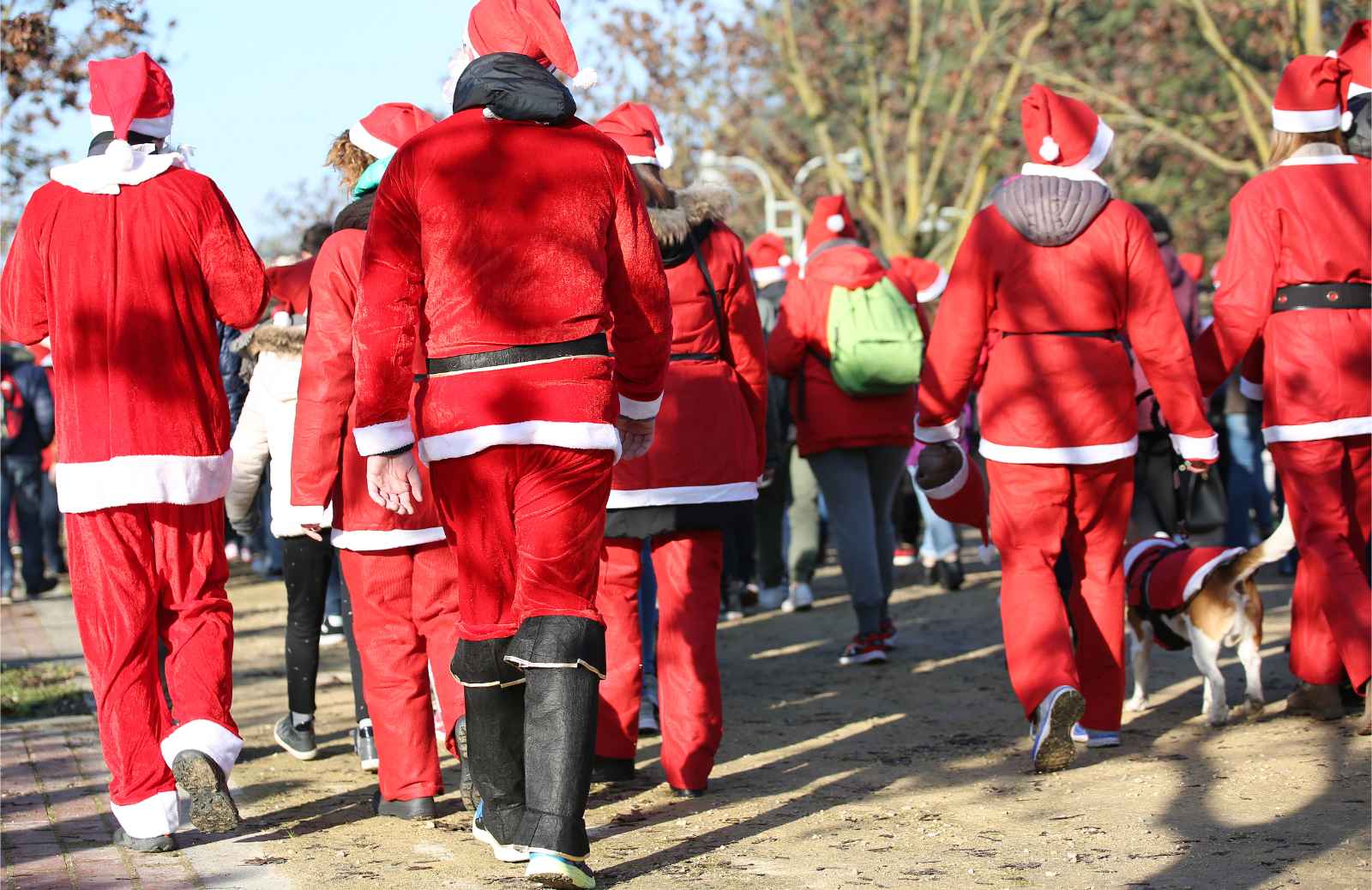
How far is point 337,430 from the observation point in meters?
5.71

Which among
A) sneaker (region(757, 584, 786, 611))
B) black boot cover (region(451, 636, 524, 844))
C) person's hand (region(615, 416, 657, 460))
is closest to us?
black boot cover (region(451, 636, 524, 844))

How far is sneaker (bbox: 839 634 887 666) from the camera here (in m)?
8.87

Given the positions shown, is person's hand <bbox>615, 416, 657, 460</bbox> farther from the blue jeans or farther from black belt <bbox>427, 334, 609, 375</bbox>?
the blue jeans

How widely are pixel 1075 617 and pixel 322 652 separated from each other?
5.06m

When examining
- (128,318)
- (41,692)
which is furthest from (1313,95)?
(41,692)

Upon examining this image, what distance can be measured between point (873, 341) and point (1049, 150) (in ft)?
9.20

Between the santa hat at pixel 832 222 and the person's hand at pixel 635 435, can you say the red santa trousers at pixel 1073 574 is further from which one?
the santa hat at pixel 832 222

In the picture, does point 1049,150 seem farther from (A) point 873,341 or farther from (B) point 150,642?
(B) point 150,642

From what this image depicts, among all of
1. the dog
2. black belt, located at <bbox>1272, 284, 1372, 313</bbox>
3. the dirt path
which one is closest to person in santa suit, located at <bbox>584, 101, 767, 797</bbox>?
the dirt path

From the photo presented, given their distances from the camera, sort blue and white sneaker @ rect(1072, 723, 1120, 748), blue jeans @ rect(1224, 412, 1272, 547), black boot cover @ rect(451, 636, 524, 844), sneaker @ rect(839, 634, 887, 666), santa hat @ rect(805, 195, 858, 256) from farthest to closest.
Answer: blue jeans @ rect(1224, 412, 1272, 547), santa hat @ rect(805, 195, 858, 256), sneaker @ rect(839, 634, 887, 666), blue and white sneaker @ rect(1072, 723, 1120, 748), black boot cover @ rect(451, 636, 524, 844)

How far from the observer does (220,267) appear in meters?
5.40

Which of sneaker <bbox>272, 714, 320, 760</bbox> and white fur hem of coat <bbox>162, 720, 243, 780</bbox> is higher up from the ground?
white fur hem of coat <bbox>162, 720, 243, 780</bbox>

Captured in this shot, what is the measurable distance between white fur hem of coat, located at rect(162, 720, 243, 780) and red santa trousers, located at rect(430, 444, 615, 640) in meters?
1.09

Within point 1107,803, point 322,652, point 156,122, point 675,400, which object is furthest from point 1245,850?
point 322,652
